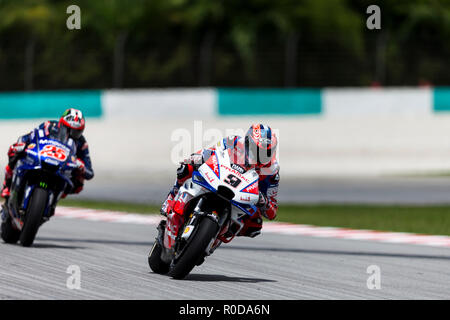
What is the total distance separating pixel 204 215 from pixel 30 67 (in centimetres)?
1612

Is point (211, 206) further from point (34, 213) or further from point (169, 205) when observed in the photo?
point (34, 213)

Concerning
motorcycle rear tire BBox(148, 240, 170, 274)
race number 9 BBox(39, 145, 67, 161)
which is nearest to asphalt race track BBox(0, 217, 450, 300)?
motorcycle rear tire BBox(148, 240, 170, 274)

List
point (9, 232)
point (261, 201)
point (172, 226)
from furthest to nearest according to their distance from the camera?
point (9, 232)
point (172, 226)
point (261, 201)

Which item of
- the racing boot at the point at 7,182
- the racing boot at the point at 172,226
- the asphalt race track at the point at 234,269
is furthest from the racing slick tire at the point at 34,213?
the racing boot at the point at 172,226

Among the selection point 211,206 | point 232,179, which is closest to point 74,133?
point 211,206

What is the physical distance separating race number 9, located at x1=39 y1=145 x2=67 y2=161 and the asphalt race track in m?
0.93

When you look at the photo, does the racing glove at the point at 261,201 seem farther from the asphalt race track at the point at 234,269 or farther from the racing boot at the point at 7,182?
the racing boot at the point at 7,182

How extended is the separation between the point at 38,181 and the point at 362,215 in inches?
276

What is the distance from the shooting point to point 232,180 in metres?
7.84

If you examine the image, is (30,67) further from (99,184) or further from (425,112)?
(425,112)

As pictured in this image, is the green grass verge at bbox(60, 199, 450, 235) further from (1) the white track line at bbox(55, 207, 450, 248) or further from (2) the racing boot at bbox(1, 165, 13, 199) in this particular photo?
(2) the racing boot at bbox(1, 165, 13, 199)

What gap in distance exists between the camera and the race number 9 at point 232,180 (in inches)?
308

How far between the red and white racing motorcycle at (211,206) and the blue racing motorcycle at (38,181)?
96.6 inches

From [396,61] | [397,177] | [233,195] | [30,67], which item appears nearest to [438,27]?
[396,61]
